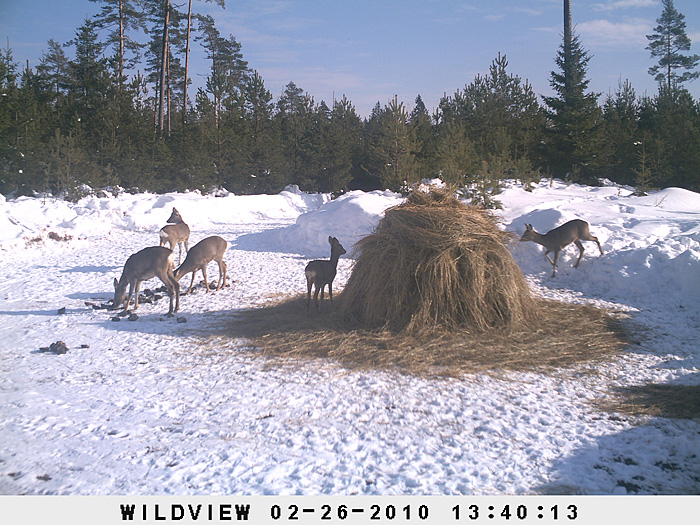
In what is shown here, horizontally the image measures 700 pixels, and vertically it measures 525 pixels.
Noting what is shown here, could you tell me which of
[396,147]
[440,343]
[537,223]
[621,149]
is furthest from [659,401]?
[621,149]

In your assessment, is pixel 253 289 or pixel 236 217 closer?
pixel 253 289

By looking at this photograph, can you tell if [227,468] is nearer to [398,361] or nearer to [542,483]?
[542,483]

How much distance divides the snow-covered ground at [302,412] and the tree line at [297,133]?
1202cm

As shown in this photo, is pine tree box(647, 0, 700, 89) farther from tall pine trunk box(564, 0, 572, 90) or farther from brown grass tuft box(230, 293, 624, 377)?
brown grass tuft box(230, 293, 624, 377)

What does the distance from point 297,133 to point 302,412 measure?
37.7m

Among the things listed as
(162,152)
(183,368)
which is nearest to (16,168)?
(162,152)

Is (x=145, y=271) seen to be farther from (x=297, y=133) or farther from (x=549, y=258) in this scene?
(x=297, y=133)

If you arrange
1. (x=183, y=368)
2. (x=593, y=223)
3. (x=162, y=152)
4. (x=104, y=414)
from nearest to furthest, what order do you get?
(x=104, y=414) < (x=183, y=368) < (x=593, y=223) < (x=162, y=152)

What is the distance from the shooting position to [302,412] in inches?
194

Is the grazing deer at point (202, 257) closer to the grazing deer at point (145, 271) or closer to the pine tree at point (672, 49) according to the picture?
the grazing deer at point (145, 271)

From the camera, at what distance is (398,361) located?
639 centimetres

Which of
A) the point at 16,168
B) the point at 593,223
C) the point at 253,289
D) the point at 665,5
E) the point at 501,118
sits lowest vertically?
the point at 253,289

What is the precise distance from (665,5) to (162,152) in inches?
1624

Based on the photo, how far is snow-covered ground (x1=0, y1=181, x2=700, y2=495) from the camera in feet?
12.2
